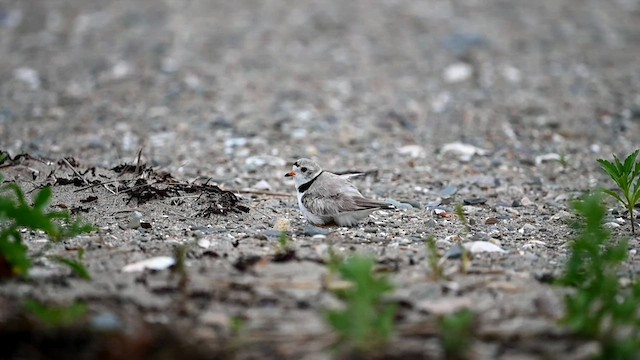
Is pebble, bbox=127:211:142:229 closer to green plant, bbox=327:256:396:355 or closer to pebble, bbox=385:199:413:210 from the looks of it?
pebble, bbox=385:199:413:210

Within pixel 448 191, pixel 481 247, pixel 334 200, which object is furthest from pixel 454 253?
pixel 448 191

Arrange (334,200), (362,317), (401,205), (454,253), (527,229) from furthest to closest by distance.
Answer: (401,205)
(527,229)
(334,200)
(454,253)
(362,317)

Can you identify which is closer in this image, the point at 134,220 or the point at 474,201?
the point at 134,220

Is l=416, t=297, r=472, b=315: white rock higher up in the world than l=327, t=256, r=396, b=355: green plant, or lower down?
lower down

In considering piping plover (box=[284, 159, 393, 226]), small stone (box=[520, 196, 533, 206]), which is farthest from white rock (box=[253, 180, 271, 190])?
small stone (box=[520, 196, 533, 206])

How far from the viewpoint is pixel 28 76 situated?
10016 millimetres

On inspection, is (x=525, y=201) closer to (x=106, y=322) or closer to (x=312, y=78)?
(x=106, y=322)

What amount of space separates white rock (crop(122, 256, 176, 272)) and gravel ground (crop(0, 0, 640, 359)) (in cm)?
6

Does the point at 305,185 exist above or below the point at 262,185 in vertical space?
above

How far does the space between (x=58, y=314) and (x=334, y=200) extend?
238 cm

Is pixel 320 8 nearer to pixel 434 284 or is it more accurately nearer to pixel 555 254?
pixel 555 254

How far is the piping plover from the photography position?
5.03 metres

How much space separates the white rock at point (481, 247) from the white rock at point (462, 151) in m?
2.93

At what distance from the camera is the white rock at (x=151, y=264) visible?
3.83 meters
